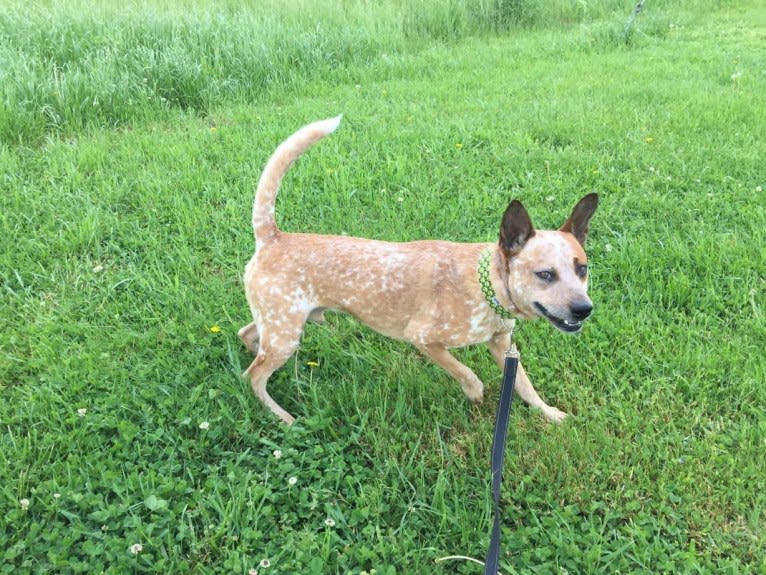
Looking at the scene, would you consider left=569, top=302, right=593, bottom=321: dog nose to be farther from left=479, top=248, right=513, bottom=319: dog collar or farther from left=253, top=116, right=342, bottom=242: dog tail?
left=253, top=116, right=342, bottom=242: dog tail

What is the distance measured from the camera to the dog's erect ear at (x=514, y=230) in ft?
9.44

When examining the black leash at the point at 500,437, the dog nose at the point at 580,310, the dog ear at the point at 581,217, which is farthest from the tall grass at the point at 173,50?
the dog nose at the point at 580,310

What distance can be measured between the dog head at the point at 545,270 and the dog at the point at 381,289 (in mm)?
75

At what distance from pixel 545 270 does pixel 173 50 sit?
645 centimetres

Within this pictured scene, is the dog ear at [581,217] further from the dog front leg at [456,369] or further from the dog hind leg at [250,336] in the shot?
the dog hind leg at [250,336]

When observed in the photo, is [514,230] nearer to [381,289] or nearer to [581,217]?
[581,217]

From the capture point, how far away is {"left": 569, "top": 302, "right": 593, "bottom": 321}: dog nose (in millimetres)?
2770

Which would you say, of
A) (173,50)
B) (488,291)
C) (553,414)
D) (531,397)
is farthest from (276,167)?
(173,50)

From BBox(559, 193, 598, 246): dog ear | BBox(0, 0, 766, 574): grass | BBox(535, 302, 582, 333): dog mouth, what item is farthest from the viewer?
BBox(559, 193, 598, 246): dog ear

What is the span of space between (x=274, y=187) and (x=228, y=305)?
3.74 ft

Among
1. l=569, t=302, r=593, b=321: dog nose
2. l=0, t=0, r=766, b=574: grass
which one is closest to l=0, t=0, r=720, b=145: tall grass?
l=0, t=0, r=766, b=574: grass

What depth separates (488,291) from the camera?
3107 mm

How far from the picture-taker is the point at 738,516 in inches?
107

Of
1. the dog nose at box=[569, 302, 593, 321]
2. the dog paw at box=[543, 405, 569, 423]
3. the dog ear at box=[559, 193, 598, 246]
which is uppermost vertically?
the dog ear at box=[559, 193, 598, 246]
